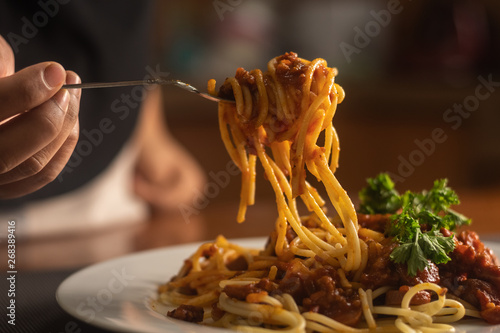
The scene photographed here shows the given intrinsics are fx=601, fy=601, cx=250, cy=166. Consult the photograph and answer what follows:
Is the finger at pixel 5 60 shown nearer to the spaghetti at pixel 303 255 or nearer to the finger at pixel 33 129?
the finger at pixel 33 129

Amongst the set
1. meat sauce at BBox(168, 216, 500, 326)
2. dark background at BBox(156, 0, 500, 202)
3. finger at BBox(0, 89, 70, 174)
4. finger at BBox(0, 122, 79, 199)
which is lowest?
meat sauce at BBox(168, 216, 500, 326)

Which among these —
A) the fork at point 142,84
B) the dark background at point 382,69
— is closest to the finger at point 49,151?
the fork at point 142,84

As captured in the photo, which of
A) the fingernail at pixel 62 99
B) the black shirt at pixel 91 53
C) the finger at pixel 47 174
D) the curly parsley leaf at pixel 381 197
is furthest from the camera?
the black shirt at pixel 91 53

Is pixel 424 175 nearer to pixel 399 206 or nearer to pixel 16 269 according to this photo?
pixel 399 206

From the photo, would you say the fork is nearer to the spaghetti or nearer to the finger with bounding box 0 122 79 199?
the spaghetti

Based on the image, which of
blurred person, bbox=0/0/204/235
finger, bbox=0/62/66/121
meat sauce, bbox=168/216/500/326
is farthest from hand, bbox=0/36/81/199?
blurred person, bbox=0/0/204/235

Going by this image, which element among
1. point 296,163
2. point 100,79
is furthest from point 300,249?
point 100,79
